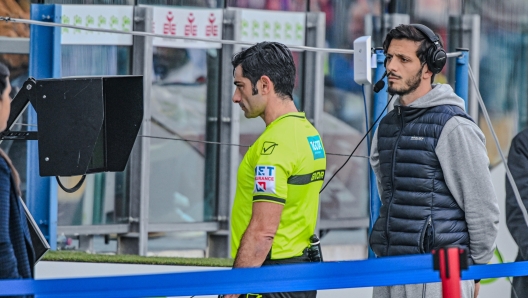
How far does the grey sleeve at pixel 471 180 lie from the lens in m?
3.54

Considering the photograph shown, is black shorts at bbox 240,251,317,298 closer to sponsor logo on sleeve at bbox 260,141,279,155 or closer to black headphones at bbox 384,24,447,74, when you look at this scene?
sponsor logo on sleeve at bbox 260,141,279,155

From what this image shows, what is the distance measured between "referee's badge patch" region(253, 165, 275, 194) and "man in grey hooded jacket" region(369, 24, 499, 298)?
2.01ft

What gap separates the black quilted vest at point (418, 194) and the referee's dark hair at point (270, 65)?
1.67 feet

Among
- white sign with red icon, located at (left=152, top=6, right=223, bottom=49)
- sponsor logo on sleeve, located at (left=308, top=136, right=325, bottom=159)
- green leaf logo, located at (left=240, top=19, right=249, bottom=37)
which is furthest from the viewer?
green leaf logo, located at (left=240, top=19, right=249, bottom=37)

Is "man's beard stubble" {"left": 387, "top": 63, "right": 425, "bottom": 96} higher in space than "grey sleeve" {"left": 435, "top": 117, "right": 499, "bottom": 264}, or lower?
higher

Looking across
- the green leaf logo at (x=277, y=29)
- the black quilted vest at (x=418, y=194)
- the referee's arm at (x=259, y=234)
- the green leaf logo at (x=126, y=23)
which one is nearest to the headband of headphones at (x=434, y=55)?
the black quilted vest at (x=418, y=194)

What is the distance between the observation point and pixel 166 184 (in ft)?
30.8

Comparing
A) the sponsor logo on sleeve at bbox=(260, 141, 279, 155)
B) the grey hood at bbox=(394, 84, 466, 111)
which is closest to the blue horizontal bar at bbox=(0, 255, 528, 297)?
the sponsor logo on sleeve at bbox=(260, 141, 279, 155)

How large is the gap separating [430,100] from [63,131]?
4.54 feet

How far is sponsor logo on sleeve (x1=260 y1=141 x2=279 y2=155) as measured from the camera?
333cm

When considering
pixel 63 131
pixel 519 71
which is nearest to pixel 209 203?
pixel 519 71

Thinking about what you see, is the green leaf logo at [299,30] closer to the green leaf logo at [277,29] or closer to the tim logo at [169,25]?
the green leaf logo at [277,29]

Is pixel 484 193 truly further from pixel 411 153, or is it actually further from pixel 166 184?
pixel 166 184

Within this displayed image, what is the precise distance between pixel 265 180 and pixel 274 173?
4 centimetres
